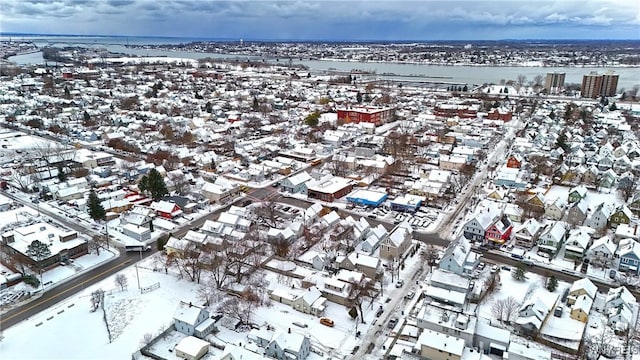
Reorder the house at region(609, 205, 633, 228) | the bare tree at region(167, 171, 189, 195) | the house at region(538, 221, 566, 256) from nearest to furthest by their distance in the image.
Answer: the house at region(538, 221, 566, 256)
the house at region(609, 205, 633, 228)
the bare tree at region(167, 171, 189, 195)

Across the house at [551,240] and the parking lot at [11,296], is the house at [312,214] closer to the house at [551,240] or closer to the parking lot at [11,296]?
the house at [551,240]

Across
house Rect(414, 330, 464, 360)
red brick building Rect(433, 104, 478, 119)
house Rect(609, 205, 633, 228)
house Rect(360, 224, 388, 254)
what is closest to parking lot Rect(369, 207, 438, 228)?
house Rect(360, 224, 388, 254)

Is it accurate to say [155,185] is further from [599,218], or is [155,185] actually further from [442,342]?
[599,218]

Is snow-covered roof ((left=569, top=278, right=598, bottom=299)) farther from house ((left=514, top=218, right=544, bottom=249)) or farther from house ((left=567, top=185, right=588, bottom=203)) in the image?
house ((left=567, top=185, right=588, bottom=203))

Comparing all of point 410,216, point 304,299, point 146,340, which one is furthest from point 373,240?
point 146,340

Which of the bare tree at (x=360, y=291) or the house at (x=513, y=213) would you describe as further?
the house at (x=513, y=213)

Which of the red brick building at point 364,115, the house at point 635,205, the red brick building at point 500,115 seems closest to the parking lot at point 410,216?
the house at point 635,205
